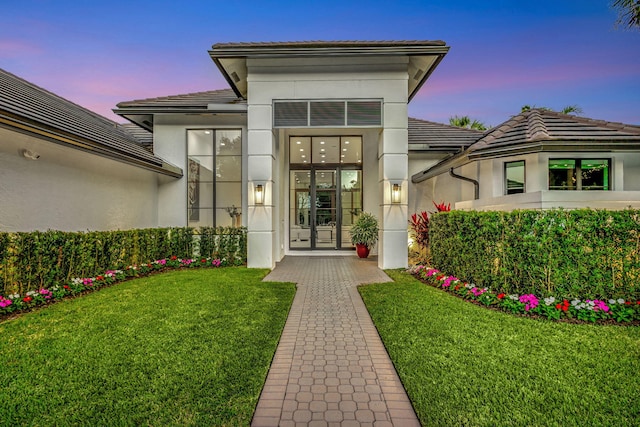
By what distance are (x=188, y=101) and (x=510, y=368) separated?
39.7 feet

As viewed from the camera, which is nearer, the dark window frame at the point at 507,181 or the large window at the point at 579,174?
the large window at the point at 579,174

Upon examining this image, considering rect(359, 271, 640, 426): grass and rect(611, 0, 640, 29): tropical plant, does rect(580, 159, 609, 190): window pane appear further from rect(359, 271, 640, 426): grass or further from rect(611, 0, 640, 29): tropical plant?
rect(359, 271, 640, 426): grass

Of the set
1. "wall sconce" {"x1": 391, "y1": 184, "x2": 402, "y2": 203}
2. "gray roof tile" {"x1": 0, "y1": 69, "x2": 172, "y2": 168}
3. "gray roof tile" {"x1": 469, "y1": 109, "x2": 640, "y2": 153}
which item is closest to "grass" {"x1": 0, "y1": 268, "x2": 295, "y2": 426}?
"gray roof tile" {"x1": 0, "y1": 69, "x2": 172, "y2": 168}

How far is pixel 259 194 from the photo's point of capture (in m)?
8.88

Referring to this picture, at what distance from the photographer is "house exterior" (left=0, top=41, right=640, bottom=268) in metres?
6.98

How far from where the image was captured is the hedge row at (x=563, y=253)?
475 centimetres

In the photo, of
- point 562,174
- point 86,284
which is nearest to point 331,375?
point 86,284

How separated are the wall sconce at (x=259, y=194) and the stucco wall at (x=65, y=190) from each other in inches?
170

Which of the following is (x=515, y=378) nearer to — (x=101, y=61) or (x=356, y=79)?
(x=356, y=79)

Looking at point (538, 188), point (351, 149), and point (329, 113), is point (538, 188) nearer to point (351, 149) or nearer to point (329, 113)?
point (329, 113)

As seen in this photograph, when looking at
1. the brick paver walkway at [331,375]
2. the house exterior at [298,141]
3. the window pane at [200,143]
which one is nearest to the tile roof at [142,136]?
the house exterior at [298,141]

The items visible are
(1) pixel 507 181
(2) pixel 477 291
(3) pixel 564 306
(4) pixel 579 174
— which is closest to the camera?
(3) pixel 564 306

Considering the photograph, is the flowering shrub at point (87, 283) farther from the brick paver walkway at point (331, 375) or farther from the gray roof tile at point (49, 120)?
the brick paver walkway at point (331, 375)

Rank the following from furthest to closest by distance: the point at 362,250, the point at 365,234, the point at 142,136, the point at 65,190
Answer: the point at 142,136 → the point at 362,250 → the point at 365,234 → the point at 65,190
